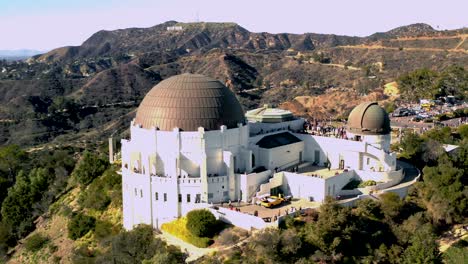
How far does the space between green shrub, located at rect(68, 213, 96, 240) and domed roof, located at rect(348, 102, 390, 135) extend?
2926 centimetres

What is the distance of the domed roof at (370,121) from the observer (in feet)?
167

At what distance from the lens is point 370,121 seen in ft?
168

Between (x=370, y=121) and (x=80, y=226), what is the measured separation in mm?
32248

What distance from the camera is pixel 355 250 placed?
1581 inches

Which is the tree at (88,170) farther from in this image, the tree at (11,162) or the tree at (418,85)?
the tree at (418,85)

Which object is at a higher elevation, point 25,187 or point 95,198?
point 95,198

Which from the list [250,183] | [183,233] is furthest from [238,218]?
[250,183]

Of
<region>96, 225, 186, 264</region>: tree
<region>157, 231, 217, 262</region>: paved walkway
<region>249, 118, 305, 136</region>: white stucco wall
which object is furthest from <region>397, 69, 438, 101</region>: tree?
<region>96, 225, 186, 264</region>: tree

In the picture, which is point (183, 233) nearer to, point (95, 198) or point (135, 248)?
point (135, 248)

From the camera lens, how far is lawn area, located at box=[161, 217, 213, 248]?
133 feet

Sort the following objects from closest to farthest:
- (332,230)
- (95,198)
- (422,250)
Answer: (422,250), (332,230), (95,198)

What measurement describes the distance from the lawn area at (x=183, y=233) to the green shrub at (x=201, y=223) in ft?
1.62

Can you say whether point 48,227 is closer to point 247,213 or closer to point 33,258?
point 33,258

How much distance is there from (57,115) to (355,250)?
116 metres
